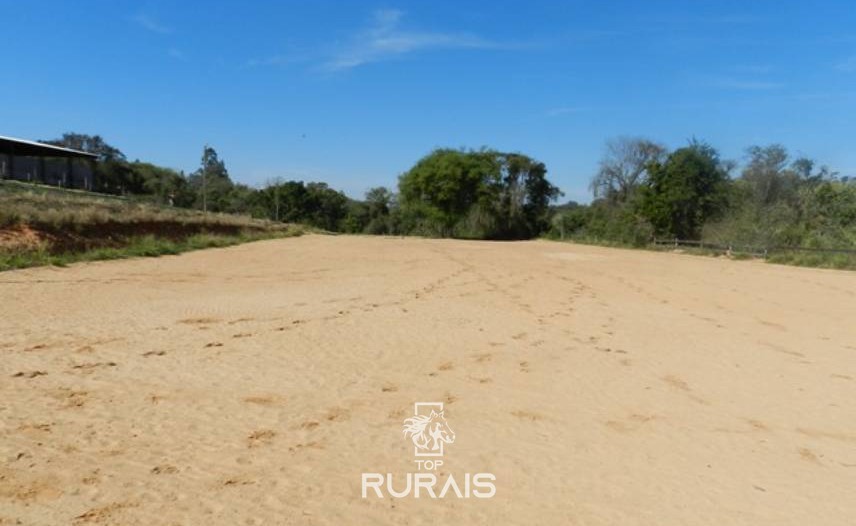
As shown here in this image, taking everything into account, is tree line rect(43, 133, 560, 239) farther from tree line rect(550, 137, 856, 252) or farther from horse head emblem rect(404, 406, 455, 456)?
horse head emblem rect(404, 406, 455, 456)

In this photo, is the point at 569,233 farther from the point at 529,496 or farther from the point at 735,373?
the point at 529,496

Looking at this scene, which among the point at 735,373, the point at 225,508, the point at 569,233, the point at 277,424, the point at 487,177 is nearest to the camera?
the point at 225,508

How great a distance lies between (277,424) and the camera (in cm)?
470

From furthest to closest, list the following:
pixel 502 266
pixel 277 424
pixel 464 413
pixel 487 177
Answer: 1. pixel 487 177
2. pixel 502 266
3. pixel 464 413
4. pixel 277 424

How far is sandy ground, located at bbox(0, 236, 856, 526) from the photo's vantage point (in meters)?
3.51

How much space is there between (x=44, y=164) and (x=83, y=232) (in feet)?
88.1

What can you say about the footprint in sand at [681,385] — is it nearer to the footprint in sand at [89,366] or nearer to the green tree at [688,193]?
the footprint in sand at [89,366]

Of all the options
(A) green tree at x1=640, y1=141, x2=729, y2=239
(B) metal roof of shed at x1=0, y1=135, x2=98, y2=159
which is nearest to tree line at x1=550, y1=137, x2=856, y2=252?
(A) green tree at x1=640, y1=141, x2=729, y2=239

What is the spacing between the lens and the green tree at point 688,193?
39.1m

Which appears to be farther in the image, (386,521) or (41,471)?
(41,471)

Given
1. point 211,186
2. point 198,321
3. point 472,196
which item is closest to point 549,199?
point 472,196

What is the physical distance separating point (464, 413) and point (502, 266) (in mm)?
16808

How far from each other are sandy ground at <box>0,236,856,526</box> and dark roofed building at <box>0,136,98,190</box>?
102 ft

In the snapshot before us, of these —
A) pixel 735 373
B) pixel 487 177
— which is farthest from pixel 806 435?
pixel 487 177
